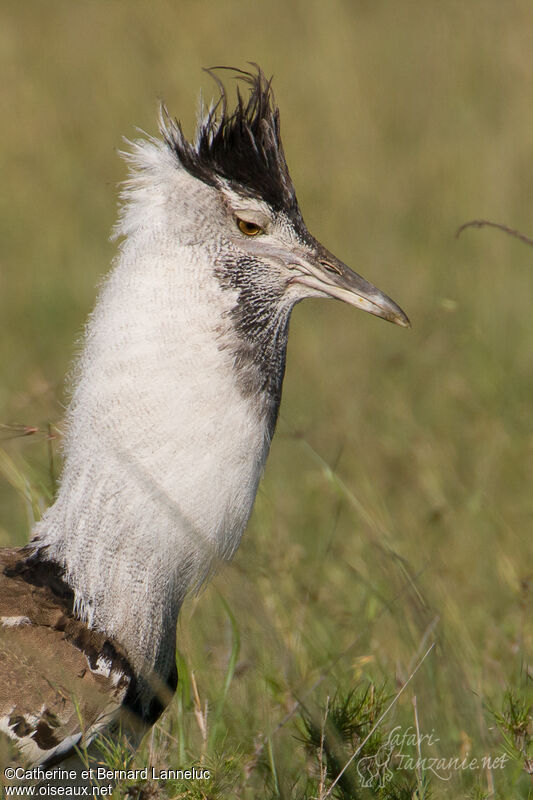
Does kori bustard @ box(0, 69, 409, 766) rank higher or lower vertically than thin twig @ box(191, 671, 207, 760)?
higher

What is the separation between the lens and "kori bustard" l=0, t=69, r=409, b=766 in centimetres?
263

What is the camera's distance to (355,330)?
672 centimetres

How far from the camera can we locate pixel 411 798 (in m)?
2.73

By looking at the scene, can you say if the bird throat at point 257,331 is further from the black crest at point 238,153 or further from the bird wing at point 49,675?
the bird wing at point 49,675

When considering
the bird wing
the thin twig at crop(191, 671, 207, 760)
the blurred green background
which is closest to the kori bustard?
the bird wing

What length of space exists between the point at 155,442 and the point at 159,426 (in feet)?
0.13

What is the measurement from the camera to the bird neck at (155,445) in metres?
2.64

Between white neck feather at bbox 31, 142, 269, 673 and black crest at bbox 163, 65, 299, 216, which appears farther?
black crest at bbox 163, 65, 299, 216

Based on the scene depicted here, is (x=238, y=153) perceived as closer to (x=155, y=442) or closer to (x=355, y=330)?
(x=155, y=442)

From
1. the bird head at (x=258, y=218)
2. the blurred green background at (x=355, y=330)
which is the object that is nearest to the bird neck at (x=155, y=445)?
the bird head at (x=258, y=218)

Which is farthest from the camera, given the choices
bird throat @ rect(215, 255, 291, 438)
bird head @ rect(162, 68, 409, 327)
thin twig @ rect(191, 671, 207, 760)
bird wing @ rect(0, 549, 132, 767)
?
thin twig @ rect(191, 671, 207, 760)

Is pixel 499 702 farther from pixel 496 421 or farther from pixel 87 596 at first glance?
pixel 496 421

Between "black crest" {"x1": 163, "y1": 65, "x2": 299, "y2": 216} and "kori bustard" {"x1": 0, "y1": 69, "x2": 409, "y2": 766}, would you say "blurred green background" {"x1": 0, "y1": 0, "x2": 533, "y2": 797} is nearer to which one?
"kori bustard" {"x1": 0, "y1": 69, "x2": 409, "y2": 766}

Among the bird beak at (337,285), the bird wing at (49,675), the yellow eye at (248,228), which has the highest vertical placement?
the yellow eye at (248,228)
